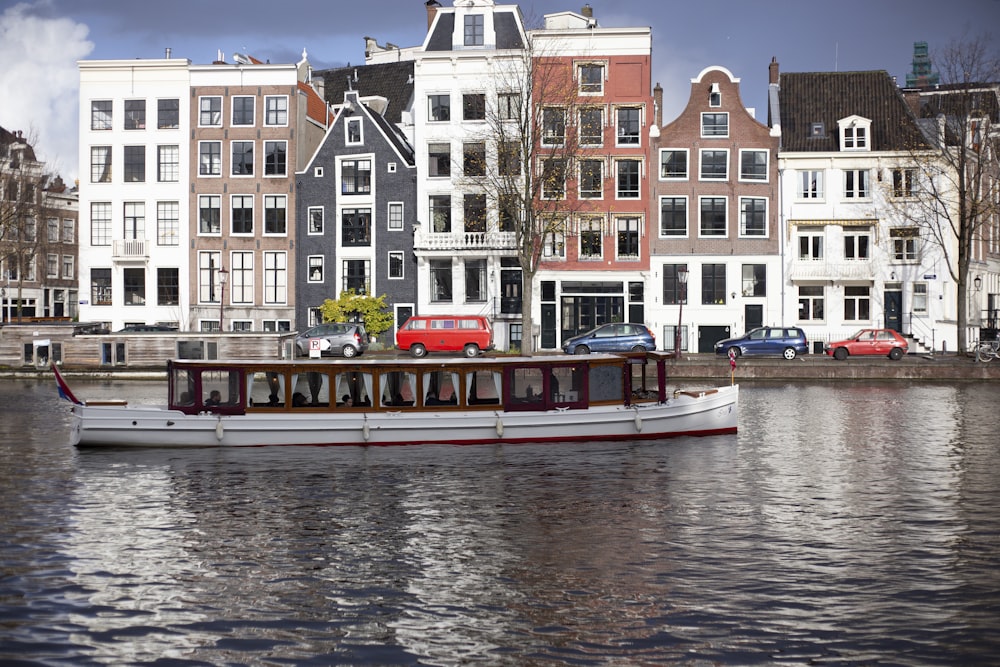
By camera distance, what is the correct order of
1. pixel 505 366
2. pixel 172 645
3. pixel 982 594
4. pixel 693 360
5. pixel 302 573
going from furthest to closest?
pixel 693 360 < pixel 505 366 < pixel 302 573 < pixel 982 594 < pixel 172 645

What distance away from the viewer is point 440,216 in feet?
210

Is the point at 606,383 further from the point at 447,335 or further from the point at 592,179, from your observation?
the point at 592,179

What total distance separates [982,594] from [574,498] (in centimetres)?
877

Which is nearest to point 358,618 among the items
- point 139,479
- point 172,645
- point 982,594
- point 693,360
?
point 172,645

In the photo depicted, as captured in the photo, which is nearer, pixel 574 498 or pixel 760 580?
pixel 760 580

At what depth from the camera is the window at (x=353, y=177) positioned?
65.4 m

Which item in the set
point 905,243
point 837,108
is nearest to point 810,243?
point 905,243

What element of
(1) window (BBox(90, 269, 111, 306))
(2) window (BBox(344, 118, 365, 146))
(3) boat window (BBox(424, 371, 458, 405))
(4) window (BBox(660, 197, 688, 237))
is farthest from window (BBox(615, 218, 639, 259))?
(3) boat window (BBox(424, 371, 458, 405))

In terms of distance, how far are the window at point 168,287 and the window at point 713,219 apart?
32.2 metres

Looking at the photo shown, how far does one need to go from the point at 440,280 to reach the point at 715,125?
18.7 meters

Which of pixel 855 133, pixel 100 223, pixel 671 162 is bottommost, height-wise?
pixel 100 223

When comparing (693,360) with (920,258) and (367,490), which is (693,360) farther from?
(367,490)

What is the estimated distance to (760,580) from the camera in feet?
48.4

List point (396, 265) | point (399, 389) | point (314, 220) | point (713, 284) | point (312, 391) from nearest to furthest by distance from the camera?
point (312, 391) → point (399, 389) → point (713, 284) → point (396, 265) → point (314, 220)
